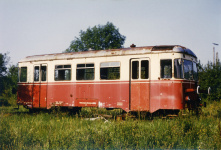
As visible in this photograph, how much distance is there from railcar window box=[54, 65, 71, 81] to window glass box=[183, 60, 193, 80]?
20.2 ft

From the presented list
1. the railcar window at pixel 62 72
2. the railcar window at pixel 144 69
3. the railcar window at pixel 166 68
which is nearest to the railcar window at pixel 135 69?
the railcar window at pixel 144 69

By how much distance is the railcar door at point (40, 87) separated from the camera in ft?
44.1

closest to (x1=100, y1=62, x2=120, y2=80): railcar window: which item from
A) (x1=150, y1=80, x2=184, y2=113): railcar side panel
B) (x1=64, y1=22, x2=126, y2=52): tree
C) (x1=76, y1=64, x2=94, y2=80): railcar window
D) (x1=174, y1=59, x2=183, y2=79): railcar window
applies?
(x1=76, y1=64, x2=94, y2=80): railcar window

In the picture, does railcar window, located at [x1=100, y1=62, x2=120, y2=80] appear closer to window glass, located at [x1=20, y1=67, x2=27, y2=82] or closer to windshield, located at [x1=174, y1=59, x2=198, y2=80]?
windshield, located at [x1=174, y1=59, x2=198, y2=80]

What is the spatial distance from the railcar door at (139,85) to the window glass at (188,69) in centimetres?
164

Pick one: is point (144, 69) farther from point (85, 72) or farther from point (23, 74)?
point (23, 74)

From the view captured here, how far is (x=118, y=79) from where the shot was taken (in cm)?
1106

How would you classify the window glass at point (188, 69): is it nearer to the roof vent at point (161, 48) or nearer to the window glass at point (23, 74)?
the roof vent at point (161, 48)

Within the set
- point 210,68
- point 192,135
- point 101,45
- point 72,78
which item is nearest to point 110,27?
point 101,45

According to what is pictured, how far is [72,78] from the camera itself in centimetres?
1242

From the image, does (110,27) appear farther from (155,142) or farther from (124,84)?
(155,142)

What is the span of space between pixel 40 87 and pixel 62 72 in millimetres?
1872

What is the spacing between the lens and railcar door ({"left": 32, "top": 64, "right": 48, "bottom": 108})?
13445 millimetres

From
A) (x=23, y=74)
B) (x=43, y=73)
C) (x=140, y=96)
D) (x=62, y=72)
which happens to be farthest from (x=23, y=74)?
(x=140, y=96)
